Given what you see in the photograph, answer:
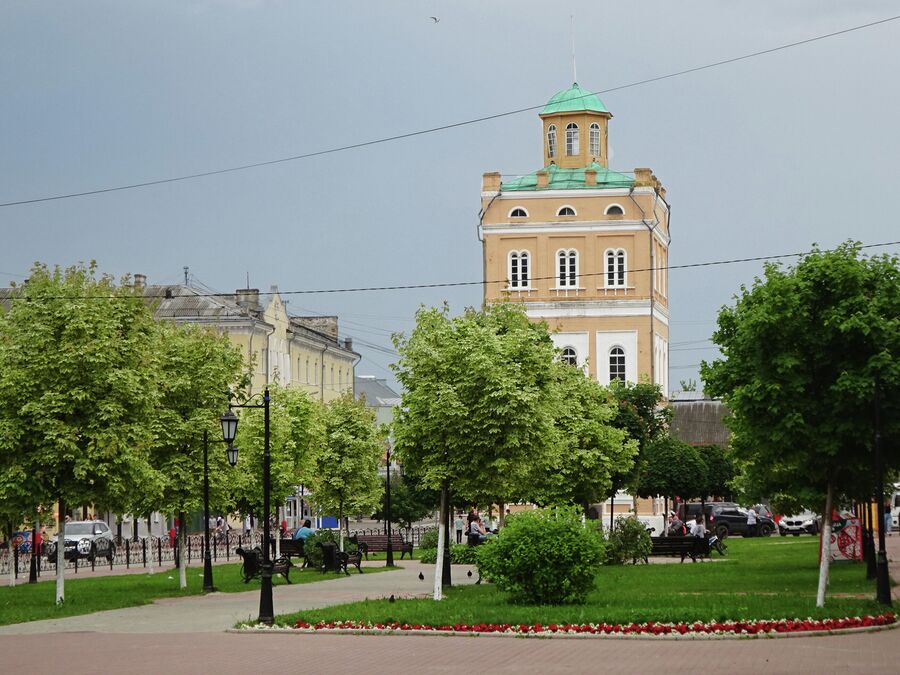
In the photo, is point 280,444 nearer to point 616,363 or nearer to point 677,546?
point 677,546

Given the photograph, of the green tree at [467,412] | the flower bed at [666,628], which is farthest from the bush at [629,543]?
the flower bed at [666,628]

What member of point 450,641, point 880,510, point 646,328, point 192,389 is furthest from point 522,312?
point 646,328

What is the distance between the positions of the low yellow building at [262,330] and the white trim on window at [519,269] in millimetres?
13275

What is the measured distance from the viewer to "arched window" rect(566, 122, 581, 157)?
294 ft

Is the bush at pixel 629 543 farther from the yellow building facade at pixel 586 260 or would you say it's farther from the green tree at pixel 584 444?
the yellow building facade at pixel 586 260

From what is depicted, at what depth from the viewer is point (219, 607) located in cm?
2788

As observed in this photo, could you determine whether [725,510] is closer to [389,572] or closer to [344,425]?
[344,425]

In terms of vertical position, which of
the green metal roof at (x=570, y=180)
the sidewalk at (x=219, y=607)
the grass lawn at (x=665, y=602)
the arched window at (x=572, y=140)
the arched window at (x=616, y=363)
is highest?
the arched window at (x=572, y=140)

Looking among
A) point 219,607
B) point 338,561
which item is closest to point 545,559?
point 219,607

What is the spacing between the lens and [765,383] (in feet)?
78.6

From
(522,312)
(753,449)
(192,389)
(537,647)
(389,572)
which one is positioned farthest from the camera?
(389,572)

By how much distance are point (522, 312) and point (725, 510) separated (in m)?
36.7

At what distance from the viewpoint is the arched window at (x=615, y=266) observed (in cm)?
8438

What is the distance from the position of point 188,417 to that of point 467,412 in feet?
32.4
